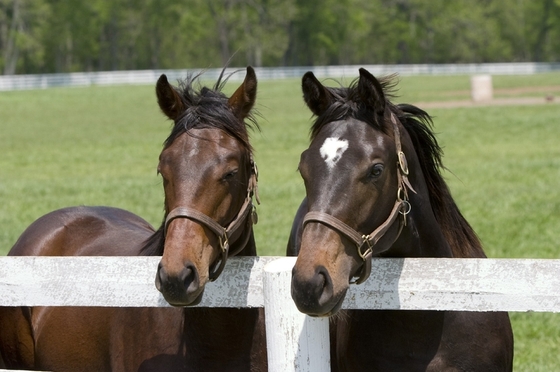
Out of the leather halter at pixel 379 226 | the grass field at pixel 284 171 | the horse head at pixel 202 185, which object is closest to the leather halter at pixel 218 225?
the horse head at pixel 202 185

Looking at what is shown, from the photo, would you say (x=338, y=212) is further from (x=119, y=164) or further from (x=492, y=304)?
(x=119, y=164)

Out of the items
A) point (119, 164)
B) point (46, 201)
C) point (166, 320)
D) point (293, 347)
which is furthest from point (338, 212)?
point (119, 164)

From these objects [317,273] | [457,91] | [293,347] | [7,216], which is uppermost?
[457,91]

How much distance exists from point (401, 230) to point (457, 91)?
130ft

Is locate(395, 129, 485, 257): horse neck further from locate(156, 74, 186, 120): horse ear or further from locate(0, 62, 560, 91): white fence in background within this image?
locate(0, 62, 560, 91): white fence in background

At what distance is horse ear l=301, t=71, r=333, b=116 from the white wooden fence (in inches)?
30.2

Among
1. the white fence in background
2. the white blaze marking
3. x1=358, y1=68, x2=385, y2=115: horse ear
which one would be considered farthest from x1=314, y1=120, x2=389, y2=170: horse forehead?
the white fence in background

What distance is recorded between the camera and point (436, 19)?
98.4 metres

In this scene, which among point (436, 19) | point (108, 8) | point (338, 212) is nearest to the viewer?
point (338, 212)

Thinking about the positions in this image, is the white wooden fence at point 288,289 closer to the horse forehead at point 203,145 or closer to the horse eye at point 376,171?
the horse eye at point 376,171

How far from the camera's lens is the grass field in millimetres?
10719

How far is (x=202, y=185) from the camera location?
3.81 meters

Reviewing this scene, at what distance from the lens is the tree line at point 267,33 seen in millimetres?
90312

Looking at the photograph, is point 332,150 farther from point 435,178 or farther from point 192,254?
point 435,178
